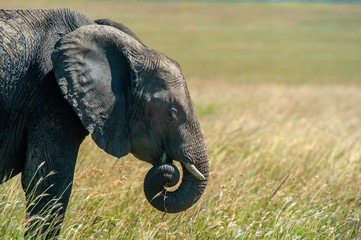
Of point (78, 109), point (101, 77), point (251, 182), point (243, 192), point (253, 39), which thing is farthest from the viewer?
point (253, 39)

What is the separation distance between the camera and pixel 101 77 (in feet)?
14.5

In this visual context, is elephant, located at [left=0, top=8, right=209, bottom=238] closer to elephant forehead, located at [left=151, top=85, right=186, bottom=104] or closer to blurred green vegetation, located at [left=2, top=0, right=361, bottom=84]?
elephant forehead, located at [left=151, top=85, right=186, bottom=104]

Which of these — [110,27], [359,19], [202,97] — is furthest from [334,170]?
[359,19]

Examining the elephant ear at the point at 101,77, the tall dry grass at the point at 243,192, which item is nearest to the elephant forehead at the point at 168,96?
the elephant ear at the point at 101,77

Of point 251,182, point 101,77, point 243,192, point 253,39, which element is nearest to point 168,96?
point 101,77

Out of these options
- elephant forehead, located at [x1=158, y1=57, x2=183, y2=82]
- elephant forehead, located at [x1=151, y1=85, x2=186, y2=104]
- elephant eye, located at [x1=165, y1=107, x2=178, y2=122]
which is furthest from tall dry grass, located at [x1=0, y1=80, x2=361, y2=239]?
elephant forehead, located at [x1=158, y1=57, x2=183, y2=82]

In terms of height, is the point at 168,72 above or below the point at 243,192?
above

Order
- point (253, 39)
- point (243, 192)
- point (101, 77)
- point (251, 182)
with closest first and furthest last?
point (101, 77) → point (243, 192) → point (251, 182) → point (253, 39)

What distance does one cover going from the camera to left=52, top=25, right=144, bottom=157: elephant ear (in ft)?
13.9

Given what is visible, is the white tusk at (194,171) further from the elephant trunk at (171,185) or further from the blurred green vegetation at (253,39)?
the blurred green vegetation at (253,39)

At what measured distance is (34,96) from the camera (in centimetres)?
431

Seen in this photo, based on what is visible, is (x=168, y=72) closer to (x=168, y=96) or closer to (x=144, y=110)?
(x=168, y=96)

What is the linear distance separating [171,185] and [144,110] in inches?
25.2

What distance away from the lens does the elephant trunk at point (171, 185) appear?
445 cm
